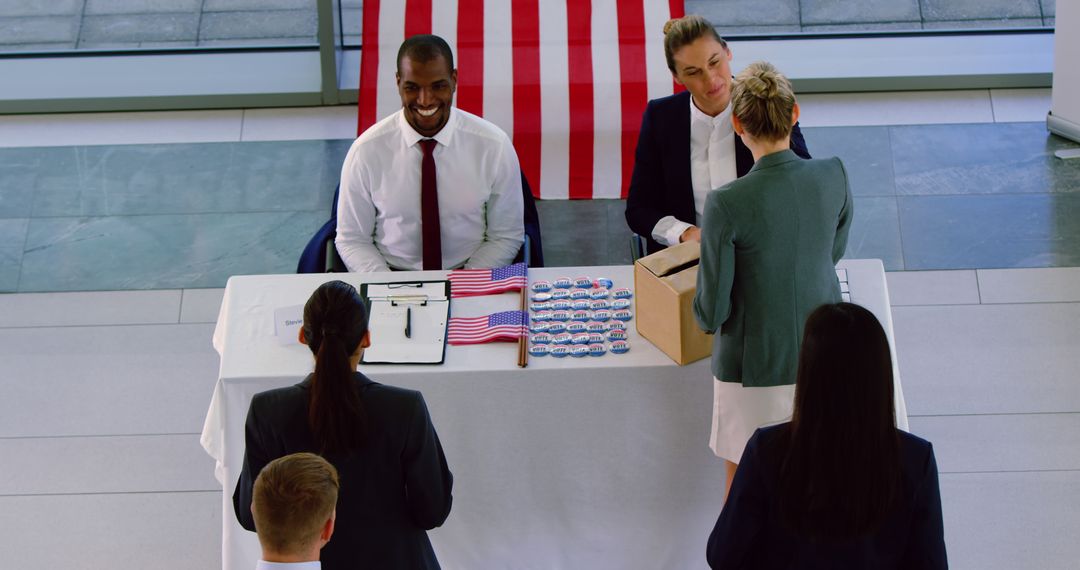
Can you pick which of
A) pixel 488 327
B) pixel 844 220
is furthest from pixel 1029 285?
pixel 488 327

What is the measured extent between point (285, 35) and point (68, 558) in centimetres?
342

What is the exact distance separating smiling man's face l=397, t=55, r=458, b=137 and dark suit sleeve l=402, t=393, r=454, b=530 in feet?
5.20

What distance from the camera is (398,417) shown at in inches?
103

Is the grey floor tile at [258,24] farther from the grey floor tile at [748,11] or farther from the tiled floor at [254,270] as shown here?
the grey floor tile at [748,11]

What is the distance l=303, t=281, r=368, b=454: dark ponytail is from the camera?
2.57m

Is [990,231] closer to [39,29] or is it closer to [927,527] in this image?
[927,527]

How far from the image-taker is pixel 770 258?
3.05 metres

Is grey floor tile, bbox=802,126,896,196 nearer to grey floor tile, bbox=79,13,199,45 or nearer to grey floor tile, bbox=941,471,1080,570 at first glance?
grey floor tile, bbox=941,471,1080,570

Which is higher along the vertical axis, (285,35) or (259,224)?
(285,35)

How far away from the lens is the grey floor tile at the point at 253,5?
6594 millimetres

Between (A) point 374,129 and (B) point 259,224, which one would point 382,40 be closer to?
(B) point 259,224

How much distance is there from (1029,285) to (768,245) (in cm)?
244

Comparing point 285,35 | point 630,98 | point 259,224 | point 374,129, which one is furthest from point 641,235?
point 285,35

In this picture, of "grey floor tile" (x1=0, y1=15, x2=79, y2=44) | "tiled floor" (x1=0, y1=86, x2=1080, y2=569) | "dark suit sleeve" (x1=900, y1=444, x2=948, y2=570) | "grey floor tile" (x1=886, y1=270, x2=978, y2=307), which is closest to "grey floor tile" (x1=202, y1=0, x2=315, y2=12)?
"tiled floor" (x1=0, y1=86, x2=1080, y2=569)
